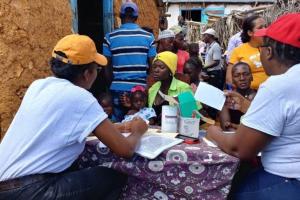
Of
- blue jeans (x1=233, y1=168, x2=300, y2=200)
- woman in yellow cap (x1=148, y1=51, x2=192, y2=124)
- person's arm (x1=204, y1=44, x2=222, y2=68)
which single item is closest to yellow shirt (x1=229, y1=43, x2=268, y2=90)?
woman in yellow cap (x1=148, y1=51, x2=192, y2=124)

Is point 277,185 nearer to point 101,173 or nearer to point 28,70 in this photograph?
point 101,173

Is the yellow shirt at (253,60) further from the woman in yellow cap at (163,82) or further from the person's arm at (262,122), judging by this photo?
the person's arm at (262,122)

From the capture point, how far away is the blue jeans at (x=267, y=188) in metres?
2.24

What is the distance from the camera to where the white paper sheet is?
9.02 ft

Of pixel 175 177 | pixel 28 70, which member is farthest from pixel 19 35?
pixel 175 177

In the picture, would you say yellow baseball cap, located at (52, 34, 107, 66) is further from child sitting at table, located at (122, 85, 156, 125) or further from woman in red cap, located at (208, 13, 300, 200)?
→ child sitting at table, located at (122, 85, 156, 125)

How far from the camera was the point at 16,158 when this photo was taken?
2387 mm

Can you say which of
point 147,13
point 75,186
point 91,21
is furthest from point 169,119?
point 91,21

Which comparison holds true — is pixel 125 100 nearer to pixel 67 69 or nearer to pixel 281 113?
pixel 67 69

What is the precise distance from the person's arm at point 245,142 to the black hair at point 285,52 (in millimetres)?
412

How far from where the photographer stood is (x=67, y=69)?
98.3 inches

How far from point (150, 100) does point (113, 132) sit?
1458 millimetres

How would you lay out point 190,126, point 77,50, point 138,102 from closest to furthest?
point 77,50 < point 190,126 < point 138,102

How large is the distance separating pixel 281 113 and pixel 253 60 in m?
2.11
